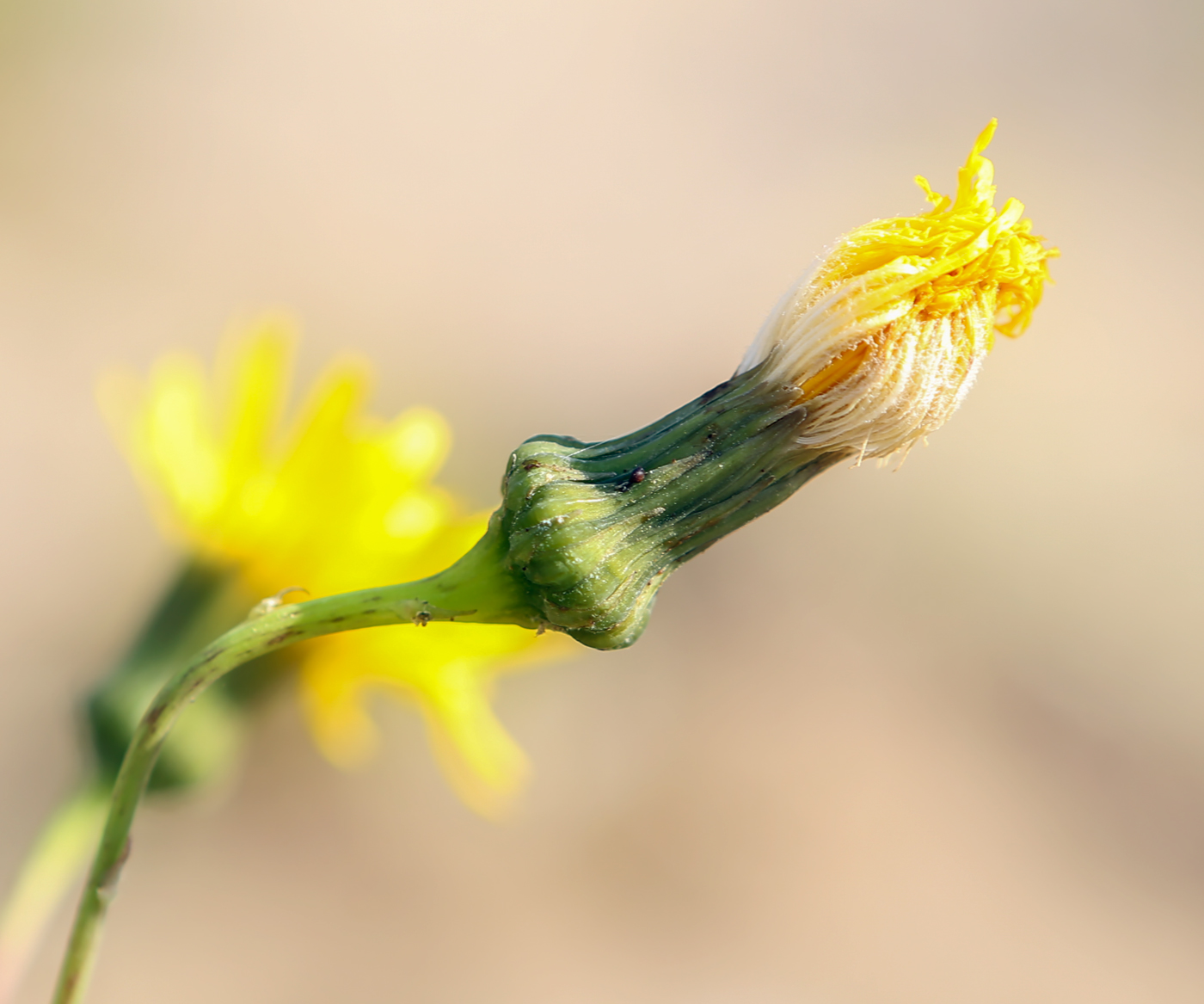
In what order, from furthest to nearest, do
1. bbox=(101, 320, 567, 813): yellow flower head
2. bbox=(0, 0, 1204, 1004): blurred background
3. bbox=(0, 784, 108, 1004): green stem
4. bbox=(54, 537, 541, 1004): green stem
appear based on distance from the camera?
bbox=(0, 0, 1204, 1004): blurred background → bbox=(101, 320, 567, 813): yellow flower head → bbox=(0, 784, 108, 1004): green stem → bbox=(54, 537, 541, 1004): green stem

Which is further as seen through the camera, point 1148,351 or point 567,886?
point 1148,351

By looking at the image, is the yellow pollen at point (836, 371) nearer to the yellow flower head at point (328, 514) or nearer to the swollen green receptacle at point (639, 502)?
the swollen green receptacle at point (639, 502)

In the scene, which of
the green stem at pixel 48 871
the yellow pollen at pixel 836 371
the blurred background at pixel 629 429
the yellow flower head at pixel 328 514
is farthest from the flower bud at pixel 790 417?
the blurred background at pixel 629 429

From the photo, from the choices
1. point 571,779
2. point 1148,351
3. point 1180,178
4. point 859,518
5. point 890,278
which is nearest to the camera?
point 890,278

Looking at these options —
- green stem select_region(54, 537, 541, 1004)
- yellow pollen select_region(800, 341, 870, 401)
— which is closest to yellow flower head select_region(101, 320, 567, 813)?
green stem select_region(54, 537, 541, 1004)

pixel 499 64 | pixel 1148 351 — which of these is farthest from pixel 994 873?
pixel 499 64

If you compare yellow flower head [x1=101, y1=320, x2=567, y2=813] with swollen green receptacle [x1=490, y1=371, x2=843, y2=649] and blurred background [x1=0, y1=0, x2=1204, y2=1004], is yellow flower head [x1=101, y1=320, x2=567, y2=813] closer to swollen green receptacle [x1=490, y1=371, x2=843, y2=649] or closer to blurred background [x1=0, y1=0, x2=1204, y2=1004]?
swollen green receptacle [x1=490, y1=371, x2=843, y2=649]

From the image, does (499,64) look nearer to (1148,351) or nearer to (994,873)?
(1148,351)
